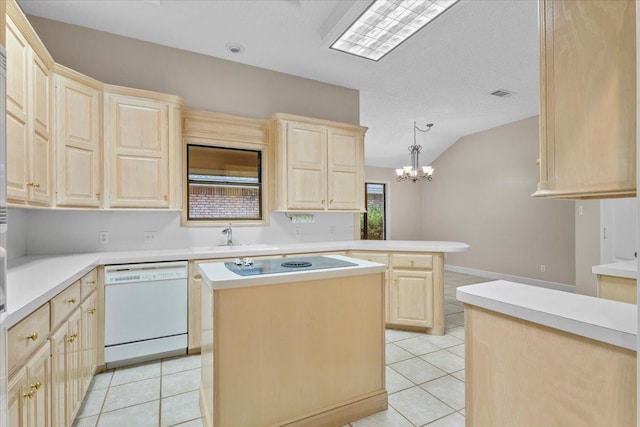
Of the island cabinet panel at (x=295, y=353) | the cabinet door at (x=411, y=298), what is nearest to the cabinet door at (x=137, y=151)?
the island cabinet panel at (x=295, y=353)

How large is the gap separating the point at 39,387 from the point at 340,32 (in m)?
3.09

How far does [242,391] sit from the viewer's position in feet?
5.10

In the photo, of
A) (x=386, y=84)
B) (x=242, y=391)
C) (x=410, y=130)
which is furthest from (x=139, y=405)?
(x=410, y=130)

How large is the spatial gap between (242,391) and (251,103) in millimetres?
3045

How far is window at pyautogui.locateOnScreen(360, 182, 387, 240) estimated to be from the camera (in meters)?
7.27

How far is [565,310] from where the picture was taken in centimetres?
100

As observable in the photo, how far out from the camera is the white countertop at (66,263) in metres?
1.23

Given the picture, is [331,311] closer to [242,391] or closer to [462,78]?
[242,391]

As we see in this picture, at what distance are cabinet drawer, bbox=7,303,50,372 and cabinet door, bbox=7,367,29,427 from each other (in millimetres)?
44

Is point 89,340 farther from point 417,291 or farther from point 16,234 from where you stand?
point 417,291

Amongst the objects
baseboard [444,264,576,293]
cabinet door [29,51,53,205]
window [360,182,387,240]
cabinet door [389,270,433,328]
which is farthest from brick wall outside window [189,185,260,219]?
baseboard [444,264,576,293]

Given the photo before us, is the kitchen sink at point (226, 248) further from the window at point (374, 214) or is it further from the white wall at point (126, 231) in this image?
the window at point (374, 214)

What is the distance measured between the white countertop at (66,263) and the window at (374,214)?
3646mm

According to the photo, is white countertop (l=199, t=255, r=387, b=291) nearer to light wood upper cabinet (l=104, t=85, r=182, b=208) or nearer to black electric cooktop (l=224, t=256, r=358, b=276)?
black electric cooktop (l=224, t=256, r=358, b=276)
